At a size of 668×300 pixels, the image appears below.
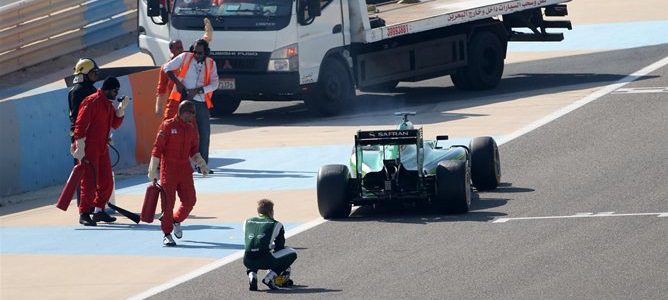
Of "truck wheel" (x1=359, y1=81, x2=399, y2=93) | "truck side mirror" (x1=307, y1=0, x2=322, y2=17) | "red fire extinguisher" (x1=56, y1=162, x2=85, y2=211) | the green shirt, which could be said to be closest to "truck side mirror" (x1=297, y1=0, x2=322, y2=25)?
"truck side mirror" (x1=307, y1=0, x2=322, y2=17)

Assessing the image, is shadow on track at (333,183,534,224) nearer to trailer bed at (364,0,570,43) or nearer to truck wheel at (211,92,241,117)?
trailer bed at (364,0,570,43)

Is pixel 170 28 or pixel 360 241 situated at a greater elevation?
pixel 170 28

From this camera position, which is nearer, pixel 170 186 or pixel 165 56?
pixel 170 186

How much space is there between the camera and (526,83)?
86.3 feet

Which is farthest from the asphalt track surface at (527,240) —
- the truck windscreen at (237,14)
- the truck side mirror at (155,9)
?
the truck side mirror at (155,9)

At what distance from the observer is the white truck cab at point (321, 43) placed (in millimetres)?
23031

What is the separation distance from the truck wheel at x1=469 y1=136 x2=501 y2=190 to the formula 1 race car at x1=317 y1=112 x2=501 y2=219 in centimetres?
87

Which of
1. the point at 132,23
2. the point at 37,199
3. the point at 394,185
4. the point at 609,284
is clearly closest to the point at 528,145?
the point at 394,185

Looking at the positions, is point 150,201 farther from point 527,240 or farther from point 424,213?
point 527,240

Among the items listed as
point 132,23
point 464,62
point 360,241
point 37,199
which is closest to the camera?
point 360,241

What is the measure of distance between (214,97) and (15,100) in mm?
5976

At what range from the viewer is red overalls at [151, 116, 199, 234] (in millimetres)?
14422

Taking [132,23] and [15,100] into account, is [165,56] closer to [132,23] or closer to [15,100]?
[15,100]

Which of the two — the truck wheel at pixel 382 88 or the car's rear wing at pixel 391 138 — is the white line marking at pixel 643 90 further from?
the car's rear wing at pixel 391 138
